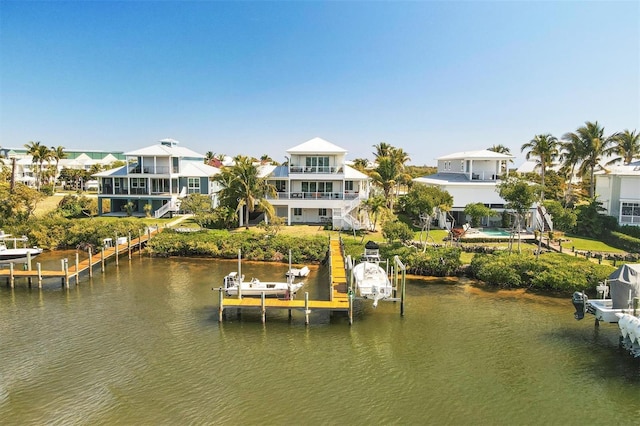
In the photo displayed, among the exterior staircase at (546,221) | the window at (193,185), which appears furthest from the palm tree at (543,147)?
the window at (193,185)

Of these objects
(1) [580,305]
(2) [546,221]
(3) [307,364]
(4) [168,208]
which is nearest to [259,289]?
(3) [307,364]

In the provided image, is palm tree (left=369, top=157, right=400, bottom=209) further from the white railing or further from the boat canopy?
the boat canopy

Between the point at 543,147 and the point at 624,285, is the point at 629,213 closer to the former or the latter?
the point at 543,147

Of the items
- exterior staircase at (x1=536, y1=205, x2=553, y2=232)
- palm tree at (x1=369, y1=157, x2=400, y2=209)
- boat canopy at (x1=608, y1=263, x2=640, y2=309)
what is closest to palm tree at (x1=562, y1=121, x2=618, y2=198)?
exterior staircase at (x1=536, y1=205, x2=553, y2=232)

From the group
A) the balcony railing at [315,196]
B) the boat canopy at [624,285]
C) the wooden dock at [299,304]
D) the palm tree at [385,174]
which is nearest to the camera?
the boat canopy at [624,285]

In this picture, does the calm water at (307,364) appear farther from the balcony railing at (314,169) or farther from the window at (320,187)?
the window at (320,187)
